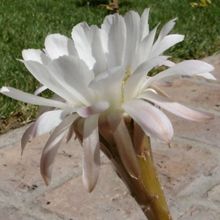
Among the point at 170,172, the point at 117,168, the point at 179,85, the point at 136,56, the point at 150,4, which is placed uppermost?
the point at 136,56

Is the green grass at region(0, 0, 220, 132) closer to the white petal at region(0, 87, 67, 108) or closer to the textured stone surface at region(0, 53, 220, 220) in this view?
the textured stone surface at region(0, 53, 220, 220)

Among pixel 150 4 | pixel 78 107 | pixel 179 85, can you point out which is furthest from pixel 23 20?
pixel 78 107

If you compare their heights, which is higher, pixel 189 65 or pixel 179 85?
pixel 189 65

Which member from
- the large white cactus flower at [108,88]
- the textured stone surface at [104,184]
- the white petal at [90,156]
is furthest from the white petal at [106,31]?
the textured stone surface at [104,184]

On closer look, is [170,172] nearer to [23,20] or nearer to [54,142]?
[54,142]

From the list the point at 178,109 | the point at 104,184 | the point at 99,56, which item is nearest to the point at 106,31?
the point at 99,56

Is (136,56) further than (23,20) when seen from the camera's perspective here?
No

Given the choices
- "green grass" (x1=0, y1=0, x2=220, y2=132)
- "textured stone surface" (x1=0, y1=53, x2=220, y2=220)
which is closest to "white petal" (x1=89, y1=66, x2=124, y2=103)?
"textured stone surface" (x1=0, y1=53, x2=220, y2=220)

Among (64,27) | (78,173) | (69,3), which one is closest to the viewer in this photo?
(78,173)
